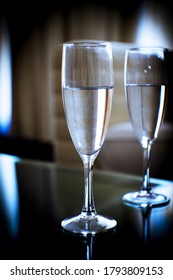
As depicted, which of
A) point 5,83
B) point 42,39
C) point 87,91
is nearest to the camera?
point 87,91

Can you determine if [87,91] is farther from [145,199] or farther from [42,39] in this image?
[42,39]

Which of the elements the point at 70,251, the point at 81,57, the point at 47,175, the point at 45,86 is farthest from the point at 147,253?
the point at 45,86

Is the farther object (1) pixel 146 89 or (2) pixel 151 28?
(2) pixel 151 28

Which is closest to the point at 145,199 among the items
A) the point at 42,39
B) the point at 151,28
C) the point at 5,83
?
the point at 151,28

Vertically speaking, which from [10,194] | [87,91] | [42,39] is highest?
[42,39]

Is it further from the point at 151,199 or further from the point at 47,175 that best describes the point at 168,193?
the point at 47,175

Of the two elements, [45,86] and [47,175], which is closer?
[47,175]
